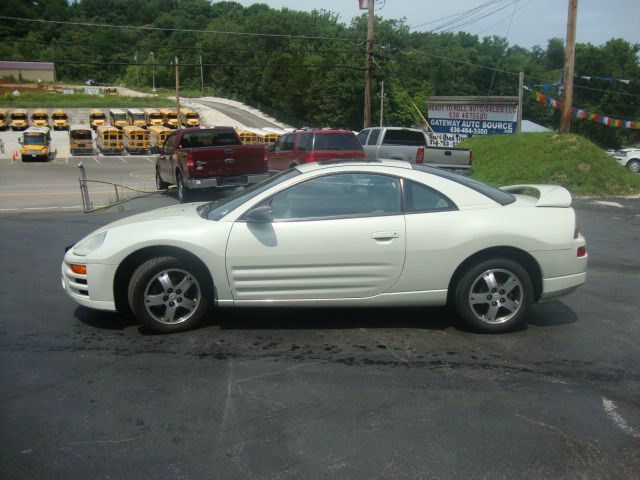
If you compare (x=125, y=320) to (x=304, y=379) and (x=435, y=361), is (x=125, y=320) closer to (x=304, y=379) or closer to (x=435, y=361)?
(x=304, y=379)

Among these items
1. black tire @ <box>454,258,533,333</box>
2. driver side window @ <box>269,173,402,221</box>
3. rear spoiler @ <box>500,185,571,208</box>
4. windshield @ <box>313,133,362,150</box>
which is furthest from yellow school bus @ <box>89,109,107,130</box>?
black tire @ <box>454,258,533,333</box>

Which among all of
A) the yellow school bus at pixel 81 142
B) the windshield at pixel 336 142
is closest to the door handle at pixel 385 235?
the windshield at pixel 336 142

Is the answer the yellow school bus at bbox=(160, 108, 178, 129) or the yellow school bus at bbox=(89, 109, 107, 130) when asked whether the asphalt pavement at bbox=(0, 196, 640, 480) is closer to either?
the yellow school bus at bbox=(160, 108, 178, 129)

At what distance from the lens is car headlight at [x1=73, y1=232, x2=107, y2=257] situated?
5.26 m

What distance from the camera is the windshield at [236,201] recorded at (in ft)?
17.7

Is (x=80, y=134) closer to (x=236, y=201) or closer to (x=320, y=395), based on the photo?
(x=236, y=201)

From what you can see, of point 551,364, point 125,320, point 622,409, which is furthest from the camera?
point 125,320

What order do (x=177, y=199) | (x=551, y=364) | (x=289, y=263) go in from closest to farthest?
(x=551, y=364), (x=289, y=263), (x=177, y=199)

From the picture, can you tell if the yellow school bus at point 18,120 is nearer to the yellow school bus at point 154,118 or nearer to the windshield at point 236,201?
the yellow school bus at point 154,118

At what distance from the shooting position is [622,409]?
393 cm

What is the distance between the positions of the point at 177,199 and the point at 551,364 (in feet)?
45.1

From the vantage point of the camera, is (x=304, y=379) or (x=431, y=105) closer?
(x=304, y=379)

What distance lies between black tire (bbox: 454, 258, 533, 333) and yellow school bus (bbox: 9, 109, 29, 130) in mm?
65652

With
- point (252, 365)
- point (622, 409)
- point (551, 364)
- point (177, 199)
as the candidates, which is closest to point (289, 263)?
point (252, 365)
